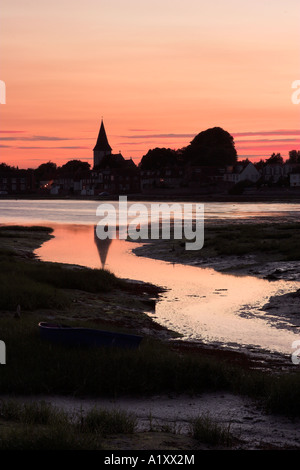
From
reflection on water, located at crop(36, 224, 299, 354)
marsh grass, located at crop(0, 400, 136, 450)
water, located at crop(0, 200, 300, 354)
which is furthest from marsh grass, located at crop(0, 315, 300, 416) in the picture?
reflection on water, located at crop(36, 224, 299, 354)

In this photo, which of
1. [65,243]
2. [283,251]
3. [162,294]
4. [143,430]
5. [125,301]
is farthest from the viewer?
[65,243]

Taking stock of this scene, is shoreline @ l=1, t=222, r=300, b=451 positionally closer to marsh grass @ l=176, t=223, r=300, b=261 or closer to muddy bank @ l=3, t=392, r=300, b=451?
muddy bank @ l=3, t=392, r=300, b=451

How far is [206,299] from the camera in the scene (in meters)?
27.1

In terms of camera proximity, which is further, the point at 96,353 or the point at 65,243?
the point at 65,243

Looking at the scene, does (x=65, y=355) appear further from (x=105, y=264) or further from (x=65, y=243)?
(x=65, y=243)

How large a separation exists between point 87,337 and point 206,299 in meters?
13.0

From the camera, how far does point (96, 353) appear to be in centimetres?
1416

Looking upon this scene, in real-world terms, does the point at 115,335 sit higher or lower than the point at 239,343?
higher

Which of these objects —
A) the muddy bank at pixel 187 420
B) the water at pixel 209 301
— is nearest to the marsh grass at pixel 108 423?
the muddy bank at pixel 187 420

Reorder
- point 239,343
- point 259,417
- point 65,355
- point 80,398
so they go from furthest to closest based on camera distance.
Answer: point 239,343
point 65,355
point 80,398
point 259,417

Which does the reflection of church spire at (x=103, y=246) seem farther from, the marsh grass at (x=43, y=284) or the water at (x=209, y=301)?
the marsh grass at (x=43, y=284)

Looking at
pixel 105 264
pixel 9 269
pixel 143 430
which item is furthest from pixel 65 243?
pixel 143 430

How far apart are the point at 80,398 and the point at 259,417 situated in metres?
3.74

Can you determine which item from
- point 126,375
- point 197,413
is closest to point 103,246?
point 126,375
